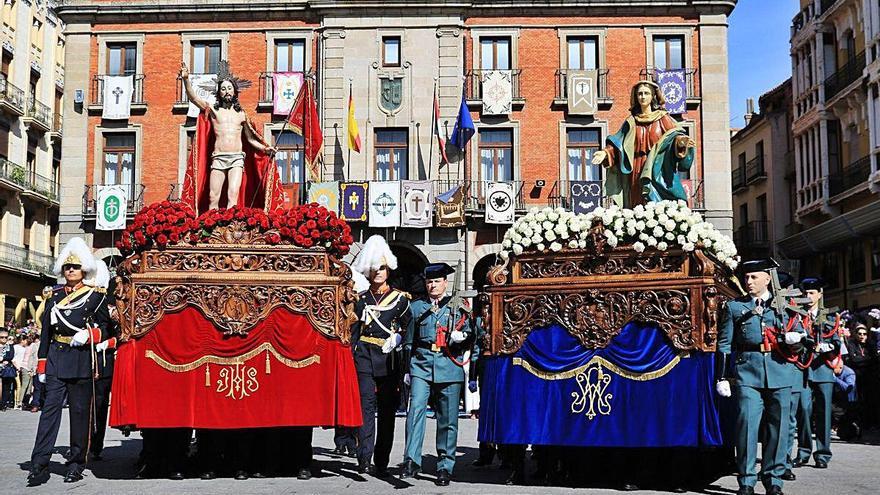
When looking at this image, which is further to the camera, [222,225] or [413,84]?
[413,84]

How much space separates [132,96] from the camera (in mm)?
35625

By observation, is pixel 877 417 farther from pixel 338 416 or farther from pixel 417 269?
pixel 417 269

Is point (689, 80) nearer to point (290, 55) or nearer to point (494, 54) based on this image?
point (494, 54)

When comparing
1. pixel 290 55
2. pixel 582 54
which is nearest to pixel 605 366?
pixel 582 54

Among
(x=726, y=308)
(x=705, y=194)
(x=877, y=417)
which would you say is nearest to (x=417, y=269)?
(x=705, y=194)

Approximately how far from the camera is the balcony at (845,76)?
38219 millimetres

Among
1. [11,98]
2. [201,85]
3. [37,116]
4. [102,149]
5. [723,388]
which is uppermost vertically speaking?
[11,98]

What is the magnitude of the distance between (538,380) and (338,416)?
1988 mm

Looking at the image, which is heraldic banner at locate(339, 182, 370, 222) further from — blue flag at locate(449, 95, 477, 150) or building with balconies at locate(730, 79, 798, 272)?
building with balconies at locate(730, 79, 798, 272)

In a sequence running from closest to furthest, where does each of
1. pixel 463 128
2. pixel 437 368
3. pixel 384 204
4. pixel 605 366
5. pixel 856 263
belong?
pixel 605 366 < pixel 437 368 < pixel 463 128 < pixel 384 204 < pixel 856 263

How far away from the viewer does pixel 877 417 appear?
63.8ft

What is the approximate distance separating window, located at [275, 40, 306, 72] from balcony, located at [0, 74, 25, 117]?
15245mm

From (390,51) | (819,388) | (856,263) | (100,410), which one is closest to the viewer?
(100,410)

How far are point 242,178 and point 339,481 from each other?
3.82m
